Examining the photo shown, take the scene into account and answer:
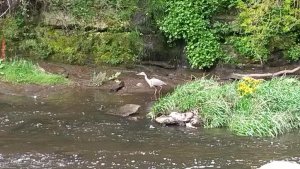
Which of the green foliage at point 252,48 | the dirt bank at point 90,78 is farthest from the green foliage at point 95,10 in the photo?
the green foliage at point 252,48

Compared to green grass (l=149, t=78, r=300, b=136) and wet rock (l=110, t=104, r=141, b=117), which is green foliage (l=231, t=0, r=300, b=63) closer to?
green grass (l=149, t=78, r=300, b=136)

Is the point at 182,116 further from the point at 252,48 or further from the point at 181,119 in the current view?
the point at 252,48

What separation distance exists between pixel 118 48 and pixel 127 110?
169 inches

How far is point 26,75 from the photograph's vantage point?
45.7ft

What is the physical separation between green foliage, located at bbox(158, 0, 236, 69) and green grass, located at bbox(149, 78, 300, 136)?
330 centimetres

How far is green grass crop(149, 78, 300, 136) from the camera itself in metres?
10.3

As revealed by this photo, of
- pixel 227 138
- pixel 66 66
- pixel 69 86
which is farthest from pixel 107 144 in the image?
pixel 66 66

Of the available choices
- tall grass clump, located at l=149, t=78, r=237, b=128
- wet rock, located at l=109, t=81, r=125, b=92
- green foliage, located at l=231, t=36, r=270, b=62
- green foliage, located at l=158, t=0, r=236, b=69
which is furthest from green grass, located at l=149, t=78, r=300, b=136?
green foliage, located at l=158, t=0, r=236, b=69

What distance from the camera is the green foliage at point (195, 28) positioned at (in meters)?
15.0

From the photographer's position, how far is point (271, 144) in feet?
31.3

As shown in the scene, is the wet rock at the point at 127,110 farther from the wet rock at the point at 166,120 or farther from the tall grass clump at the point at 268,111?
the tall grass clump at the point at 268,111

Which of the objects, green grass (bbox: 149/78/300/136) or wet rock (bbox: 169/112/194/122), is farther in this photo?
wet rock (bbox: 169/112/194/122)

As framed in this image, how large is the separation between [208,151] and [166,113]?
91.2 inches

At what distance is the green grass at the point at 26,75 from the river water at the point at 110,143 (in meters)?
1.79
